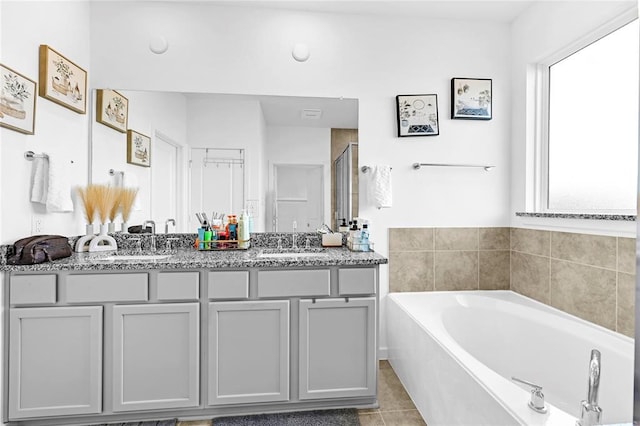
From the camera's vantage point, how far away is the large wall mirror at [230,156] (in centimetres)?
249

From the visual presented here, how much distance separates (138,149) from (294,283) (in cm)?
146

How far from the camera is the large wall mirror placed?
2.49 metres

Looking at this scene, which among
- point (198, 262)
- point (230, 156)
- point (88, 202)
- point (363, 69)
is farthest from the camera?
point (363, 69)

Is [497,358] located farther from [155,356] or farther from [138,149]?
[138,149]

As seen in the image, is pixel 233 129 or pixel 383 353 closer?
pixel 233 129

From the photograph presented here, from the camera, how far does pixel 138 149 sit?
2.51 m

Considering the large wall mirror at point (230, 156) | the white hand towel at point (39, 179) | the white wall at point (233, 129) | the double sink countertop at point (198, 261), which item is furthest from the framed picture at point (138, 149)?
the double sink countertop at point (198, 261)

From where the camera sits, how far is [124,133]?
251cm

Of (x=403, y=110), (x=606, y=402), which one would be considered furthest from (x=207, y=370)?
(x=403, y=110)

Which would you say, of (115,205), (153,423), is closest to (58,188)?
(115,205)

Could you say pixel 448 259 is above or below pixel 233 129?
below

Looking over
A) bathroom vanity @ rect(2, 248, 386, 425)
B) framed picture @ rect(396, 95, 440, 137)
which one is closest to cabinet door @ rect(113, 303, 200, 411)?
bathroom vanity @ rect(2, 248, 386, 425)

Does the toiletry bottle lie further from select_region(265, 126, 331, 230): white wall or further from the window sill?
the window sill

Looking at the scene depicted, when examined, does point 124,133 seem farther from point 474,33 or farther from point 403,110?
point 474,33
